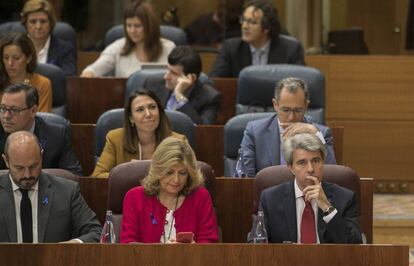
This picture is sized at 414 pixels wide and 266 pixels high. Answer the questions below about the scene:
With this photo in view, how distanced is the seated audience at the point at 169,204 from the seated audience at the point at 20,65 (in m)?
2.26

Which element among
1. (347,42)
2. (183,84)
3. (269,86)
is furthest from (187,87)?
(347,42)

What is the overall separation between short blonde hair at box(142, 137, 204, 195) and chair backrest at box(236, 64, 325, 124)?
2.27 meters

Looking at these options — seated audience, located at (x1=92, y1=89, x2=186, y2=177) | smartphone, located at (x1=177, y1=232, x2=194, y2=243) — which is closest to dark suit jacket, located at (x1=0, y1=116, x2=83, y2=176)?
seated audience, located at (x1=92, y1=89, x2=186, y2=177)

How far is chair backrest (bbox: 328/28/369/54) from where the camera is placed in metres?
9.47

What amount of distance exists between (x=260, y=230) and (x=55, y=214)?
95cm

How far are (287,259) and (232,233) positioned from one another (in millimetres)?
1670

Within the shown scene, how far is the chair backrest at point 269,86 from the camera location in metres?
7.89

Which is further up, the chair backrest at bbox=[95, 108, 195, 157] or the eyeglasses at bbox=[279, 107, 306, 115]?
the eyeglasses at bbox=[279, 107, 306, 115]

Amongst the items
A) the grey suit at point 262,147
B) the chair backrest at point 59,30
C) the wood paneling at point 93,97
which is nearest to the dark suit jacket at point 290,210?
the grey suit at point 262,147

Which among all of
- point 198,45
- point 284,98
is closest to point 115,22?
point 198,45

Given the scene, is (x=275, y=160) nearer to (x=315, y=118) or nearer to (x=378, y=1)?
(x=315, y=118)

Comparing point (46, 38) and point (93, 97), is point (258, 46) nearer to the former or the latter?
point (93, 97)

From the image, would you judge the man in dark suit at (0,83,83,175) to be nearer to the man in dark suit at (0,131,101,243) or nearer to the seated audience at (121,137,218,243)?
the man in dark suit at (0,131,101,243)

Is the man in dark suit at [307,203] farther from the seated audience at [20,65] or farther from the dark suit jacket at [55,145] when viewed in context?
the seated audience at [20,65]
